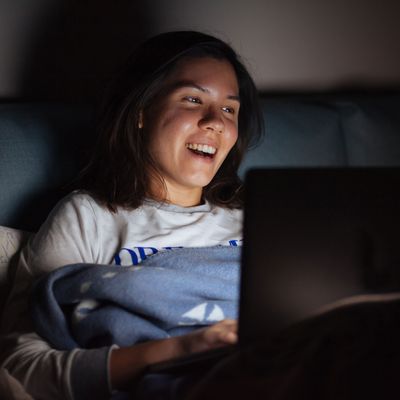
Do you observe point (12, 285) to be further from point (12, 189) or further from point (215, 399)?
point (215, 399)

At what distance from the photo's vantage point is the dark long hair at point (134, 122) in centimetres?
153

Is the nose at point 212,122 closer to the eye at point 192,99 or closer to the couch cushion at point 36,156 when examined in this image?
the eye at point 192,99

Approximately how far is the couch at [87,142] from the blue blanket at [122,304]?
0.24m

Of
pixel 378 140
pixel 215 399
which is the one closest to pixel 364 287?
pixel 215 399

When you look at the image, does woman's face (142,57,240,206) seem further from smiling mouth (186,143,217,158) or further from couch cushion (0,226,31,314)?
couch cushion (0,226,31,314)

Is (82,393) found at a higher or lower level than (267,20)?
lower

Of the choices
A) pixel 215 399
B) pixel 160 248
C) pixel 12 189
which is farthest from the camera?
pixel 12 189

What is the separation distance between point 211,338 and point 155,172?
22.4 inches

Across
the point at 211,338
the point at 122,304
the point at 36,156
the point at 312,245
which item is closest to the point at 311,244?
the point at 312,245

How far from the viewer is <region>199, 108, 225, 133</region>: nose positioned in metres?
1.50

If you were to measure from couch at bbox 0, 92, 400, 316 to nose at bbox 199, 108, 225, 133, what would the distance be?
24 cm

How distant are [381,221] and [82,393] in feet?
1.83

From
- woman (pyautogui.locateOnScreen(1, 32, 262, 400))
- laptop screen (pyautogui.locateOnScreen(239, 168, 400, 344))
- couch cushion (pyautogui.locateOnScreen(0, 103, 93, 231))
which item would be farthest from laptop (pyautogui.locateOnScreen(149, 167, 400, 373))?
couch cushion (pyautogui.locateOnScreen(0, 103, 93, 231))

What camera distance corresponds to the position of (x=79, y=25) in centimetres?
188
